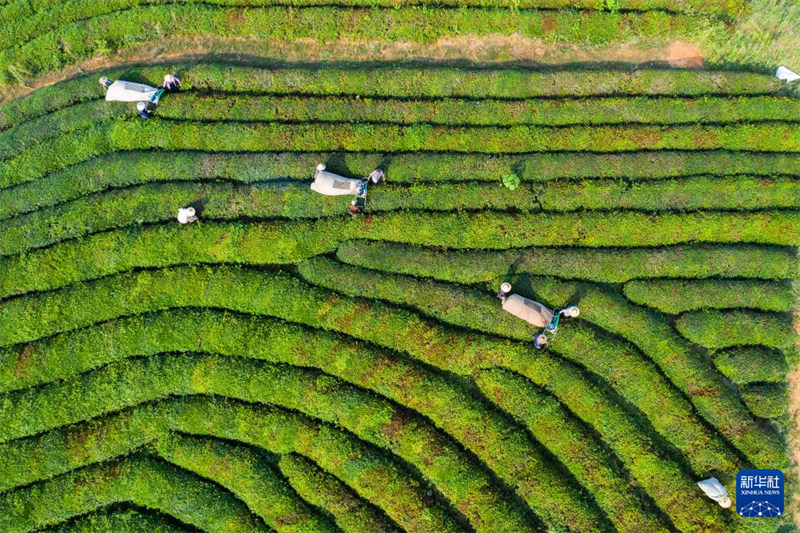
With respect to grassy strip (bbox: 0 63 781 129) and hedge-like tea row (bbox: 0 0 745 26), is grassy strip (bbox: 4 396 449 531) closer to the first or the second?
grassy strip (bbox: 0 63 781 129)

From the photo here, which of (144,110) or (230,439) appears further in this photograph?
(144,110)

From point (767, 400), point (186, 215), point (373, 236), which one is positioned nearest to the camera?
point (767, 400)

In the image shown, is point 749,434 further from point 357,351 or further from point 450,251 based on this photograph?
point 357,351

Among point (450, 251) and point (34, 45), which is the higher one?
point (34, 45)

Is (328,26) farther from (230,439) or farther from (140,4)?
(230,439)

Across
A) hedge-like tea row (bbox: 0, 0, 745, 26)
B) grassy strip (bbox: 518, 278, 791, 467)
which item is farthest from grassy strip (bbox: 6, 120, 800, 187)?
grassy strip (bbox: 518, 278, 791, 467)

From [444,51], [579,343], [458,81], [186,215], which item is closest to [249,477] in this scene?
[186,215]

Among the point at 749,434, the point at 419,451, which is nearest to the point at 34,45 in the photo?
the point at 419,451
